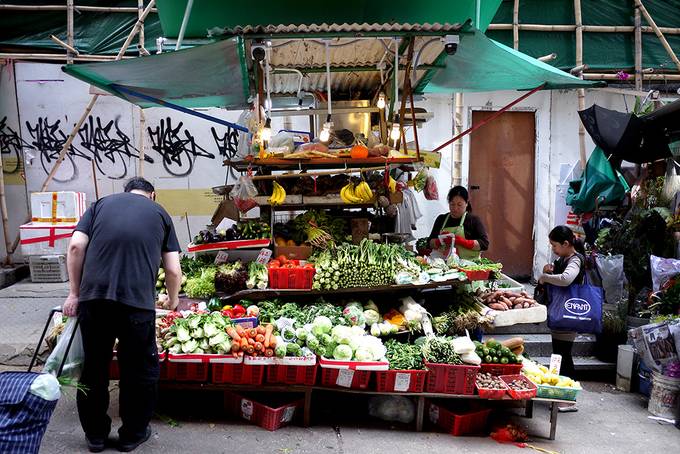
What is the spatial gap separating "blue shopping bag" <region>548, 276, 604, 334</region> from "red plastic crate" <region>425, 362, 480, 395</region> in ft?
4.45

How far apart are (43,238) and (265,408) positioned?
5.42 metres

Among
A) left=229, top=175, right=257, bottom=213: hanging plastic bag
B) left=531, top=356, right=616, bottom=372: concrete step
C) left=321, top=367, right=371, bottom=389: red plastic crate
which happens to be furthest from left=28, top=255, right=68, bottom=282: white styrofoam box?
left=531, top=356, right=616, bottom=372: concrete step

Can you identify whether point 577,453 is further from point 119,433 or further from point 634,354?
point 119,433

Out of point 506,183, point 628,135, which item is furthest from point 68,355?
point 506,183

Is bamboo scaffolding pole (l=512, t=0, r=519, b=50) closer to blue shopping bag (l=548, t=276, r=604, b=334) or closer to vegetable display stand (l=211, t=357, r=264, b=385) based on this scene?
blue shopping bag (l=548, t=276, r=604, b=334)

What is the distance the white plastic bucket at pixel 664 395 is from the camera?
5258 mm

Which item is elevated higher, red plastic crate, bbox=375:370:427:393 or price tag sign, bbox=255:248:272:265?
price tag sign, bbox=255:248:272:265

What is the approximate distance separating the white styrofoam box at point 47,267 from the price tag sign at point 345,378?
5.67 meters

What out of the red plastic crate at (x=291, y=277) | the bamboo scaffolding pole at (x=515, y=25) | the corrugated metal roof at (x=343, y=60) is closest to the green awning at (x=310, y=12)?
the corrugated metal roof at (x=343, y=60)

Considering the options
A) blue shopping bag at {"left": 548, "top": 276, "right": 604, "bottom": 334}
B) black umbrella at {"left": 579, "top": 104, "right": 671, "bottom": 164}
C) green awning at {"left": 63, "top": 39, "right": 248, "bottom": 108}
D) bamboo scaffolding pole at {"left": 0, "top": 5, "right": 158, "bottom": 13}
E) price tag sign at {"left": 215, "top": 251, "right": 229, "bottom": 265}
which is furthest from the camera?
bamboo scaffolding pole at {"left": 0, "top": 5, "right": 158, "bottom": 13}

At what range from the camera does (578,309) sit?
212 inches

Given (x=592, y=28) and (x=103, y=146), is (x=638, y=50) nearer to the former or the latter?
(x=592, y=28)

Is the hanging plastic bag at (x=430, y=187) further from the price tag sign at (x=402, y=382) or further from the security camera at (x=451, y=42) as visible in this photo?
the price tag sign at (x=402, y=382)

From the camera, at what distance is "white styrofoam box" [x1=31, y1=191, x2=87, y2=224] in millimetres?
8102
